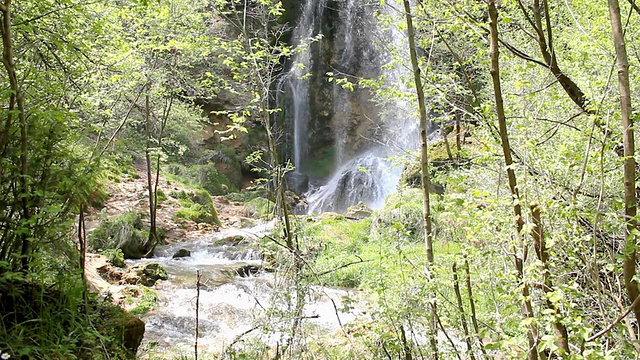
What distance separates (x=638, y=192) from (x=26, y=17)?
446cm

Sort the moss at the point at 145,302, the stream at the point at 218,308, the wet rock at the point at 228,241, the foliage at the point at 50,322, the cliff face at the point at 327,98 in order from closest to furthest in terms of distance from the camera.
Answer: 1. the foliage at the point at 50,322
2. the stream at the point at 218,308
3. the moss at the point at 145,302
4. the wet rock at the point at 228,241
5. the cliff face at the point at 327,98

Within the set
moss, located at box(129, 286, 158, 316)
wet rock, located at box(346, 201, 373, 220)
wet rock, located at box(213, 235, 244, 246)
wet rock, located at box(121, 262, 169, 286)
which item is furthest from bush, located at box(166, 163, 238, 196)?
moss, located at box(129, 286, 158, 316)

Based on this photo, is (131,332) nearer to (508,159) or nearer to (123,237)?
(508,159)

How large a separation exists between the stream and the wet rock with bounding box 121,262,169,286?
18 centimetres

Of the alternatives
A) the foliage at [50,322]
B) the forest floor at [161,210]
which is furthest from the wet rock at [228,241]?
the foliage at [50,322]

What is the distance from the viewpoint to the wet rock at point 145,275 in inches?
290

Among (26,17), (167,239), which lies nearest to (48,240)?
(26,17)

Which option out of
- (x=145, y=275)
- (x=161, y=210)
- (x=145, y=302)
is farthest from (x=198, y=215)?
(x=145, y=302)

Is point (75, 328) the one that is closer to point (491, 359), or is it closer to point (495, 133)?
point (491, 359)

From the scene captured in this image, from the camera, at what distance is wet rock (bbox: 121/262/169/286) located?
24.1ft

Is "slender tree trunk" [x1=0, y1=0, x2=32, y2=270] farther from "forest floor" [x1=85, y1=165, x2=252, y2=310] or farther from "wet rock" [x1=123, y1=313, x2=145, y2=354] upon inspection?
"forest floor" [x1=85, y1=165, x2=252, y2=310]

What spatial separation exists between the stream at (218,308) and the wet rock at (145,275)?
0.18 meters

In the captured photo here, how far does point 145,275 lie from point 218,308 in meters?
1.97

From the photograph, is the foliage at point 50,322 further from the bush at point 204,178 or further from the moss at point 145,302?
the bush at point 204,178
